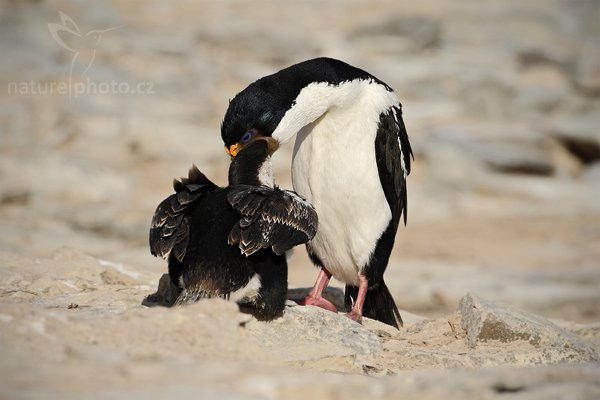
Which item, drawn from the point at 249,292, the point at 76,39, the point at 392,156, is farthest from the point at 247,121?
the point at 76,39

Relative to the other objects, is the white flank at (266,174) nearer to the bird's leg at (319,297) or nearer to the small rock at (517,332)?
the bird's leg at (319,297)

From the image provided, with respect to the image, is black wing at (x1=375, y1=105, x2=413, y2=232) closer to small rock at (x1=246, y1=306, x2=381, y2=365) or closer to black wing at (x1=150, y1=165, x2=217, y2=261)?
small rock at (x1=246, y1=306, x2=381, y2=365)

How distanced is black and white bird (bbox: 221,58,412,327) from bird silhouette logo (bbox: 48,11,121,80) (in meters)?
12.1

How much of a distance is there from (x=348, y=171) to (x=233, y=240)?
5.54ft

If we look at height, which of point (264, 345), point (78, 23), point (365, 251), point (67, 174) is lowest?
point (264, 345)

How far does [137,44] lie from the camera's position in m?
18.7

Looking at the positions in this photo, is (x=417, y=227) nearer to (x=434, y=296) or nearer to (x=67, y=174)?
(x=434, y=296)

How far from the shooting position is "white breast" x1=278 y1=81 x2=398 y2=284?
6508 mm

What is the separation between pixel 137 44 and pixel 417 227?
753cm

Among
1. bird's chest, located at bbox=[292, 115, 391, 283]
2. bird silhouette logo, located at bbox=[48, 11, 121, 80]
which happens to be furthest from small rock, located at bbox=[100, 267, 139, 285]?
bird silhouette logo, located at bbox=[48, 11, 121, 80]

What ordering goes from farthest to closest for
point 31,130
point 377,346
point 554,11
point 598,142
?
1. point 554,11
2. point 598,142
3. point 31,130
4. point 377,346

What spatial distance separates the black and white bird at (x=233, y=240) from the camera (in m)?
5.10

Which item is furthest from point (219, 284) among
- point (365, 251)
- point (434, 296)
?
point (434, 296)

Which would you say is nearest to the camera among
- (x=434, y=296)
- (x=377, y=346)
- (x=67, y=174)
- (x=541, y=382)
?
(x=541, y=382)
